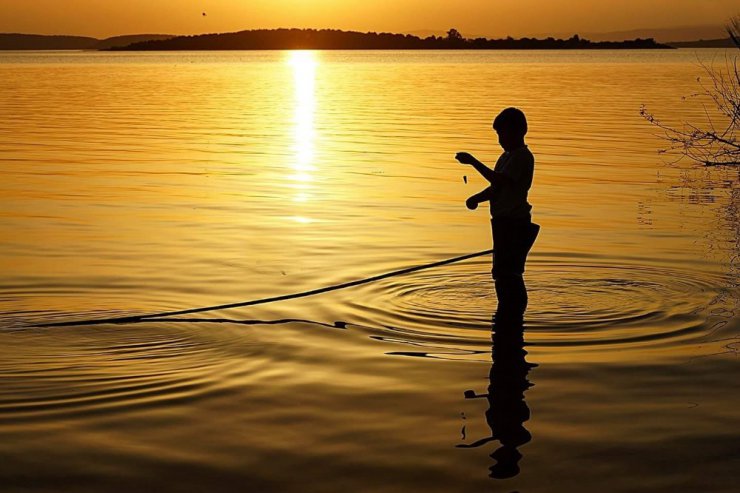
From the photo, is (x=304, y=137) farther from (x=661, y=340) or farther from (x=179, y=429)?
(x=179, y=429)

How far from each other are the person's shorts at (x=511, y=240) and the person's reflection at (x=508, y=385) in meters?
0.22

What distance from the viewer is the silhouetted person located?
31.8 feet

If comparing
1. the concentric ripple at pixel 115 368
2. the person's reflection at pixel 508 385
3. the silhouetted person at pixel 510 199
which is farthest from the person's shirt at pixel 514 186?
the concentric ripple at pixel 115 368

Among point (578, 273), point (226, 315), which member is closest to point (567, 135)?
point (578, 273)

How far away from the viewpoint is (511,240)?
996 cm

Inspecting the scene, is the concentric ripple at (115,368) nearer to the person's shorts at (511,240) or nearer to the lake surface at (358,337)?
the lake surface at (358,337)

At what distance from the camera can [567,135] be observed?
34469 millimetres

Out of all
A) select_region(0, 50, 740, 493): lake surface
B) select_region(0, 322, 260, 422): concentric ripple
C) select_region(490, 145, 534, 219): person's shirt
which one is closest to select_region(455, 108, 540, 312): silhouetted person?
select_region(490, 145, 534, 219): person's shirt

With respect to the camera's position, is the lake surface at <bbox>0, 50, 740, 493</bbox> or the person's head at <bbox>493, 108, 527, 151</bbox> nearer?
the lake surface at <bbox>0, 50, 740, 493</bbox>

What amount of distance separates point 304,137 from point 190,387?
27026 millimetres

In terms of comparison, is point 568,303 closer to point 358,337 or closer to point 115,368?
point 358,337

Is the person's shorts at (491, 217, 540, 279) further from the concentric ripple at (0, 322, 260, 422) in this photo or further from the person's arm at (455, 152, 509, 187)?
the concentric ripple at (0, 322, 260, 422)

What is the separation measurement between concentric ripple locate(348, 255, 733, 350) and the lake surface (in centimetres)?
5

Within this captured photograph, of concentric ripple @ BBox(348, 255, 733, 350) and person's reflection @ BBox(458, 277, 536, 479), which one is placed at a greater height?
person's reflection @ BBox(458, 277, 536, 479)
